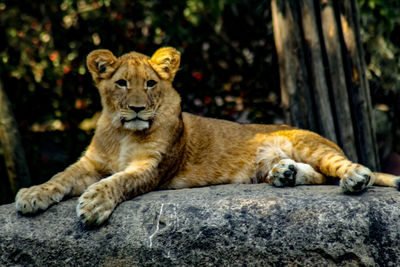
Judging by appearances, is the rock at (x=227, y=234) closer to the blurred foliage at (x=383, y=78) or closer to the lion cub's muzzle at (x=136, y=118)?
the lion cub's muzzle at (x=136, y=118)

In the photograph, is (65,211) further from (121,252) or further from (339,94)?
(339,94)

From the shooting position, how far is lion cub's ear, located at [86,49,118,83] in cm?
396

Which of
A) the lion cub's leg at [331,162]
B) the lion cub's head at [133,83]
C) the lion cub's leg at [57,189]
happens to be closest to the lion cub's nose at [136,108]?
the lion cub's head at [133,83]

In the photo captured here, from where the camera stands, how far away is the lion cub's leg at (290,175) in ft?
12.3

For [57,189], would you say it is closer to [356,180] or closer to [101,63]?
[101,63]

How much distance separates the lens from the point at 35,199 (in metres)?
3.41

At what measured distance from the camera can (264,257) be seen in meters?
3.04

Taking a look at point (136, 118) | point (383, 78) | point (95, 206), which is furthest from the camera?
point (383, 78)

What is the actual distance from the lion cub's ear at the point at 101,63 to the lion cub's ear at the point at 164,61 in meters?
0.32

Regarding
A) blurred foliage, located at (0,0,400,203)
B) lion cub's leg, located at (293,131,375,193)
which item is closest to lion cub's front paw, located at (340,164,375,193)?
lion cub's leg, located at (293,131,375,193)

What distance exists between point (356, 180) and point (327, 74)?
6.42ft

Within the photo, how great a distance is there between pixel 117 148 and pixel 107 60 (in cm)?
69

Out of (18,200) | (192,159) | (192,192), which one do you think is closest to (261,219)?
(192,192)

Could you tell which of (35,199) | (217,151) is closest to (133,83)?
(217,151)
